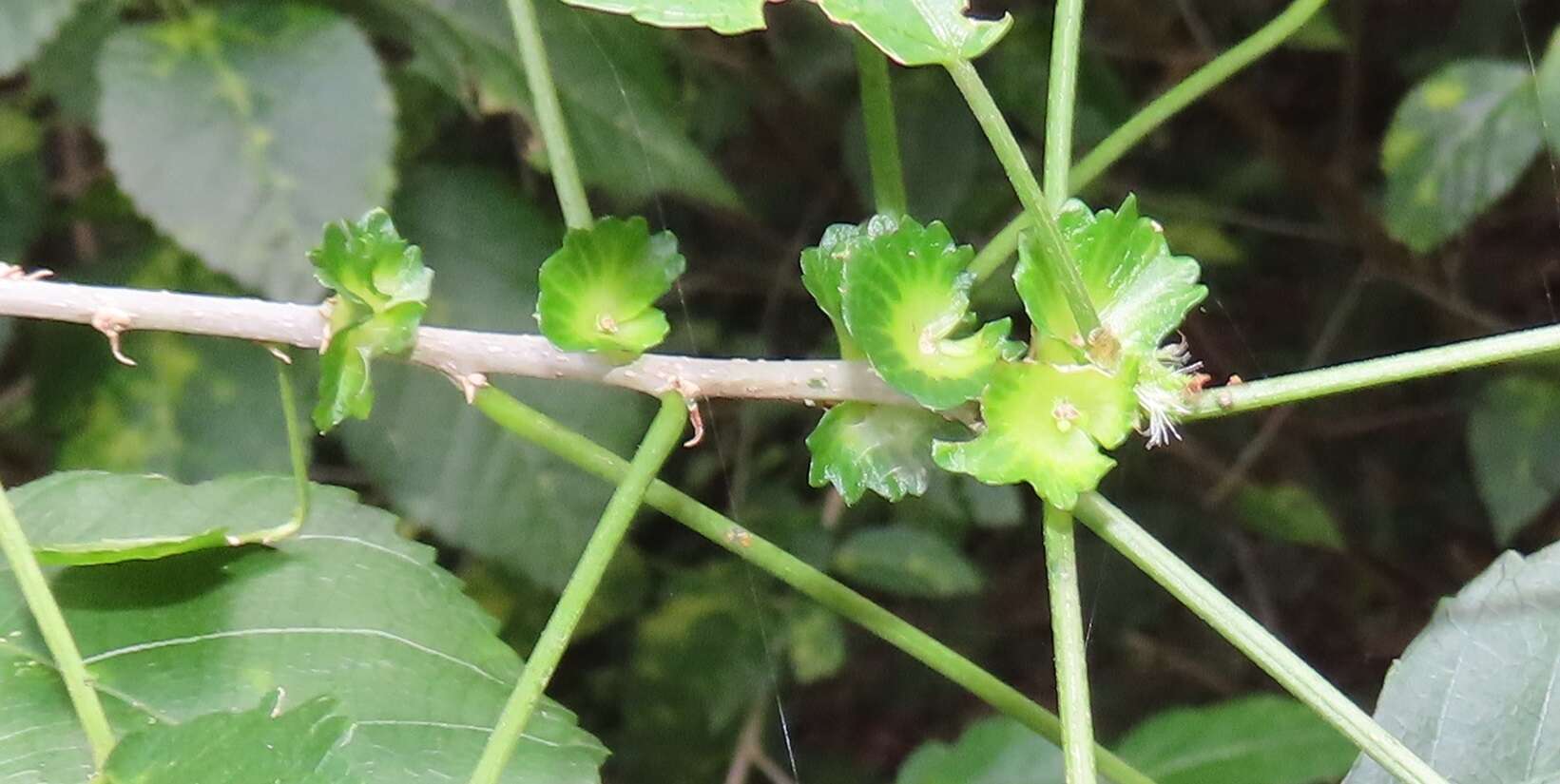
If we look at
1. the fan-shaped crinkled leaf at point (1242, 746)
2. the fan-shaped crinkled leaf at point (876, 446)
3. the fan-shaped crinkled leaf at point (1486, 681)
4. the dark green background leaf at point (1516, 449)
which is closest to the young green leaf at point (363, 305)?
the fan-shaped crinkled leaf at point (876, 446)

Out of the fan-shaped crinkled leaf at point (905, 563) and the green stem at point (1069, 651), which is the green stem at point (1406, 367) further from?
the fan-shaped crinkled leaf at point (905, 563)

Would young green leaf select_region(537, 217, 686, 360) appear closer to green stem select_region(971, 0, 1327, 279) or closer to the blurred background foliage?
green stem select_region(971, 0, 1327, 279)

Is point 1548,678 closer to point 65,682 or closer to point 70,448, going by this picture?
point 65,682

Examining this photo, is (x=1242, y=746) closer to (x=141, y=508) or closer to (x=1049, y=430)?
(x=1049, y=430)

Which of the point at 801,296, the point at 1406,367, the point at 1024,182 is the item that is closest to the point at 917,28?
the point at 1024,182

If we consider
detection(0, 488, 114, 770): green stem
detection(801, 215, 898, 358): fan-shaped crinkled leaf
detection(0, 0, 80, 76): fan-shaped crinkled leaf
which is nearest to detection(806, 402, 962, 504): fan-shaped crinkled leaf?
detection(801, 215, 898, 358): fan-shaped crinkled leaf

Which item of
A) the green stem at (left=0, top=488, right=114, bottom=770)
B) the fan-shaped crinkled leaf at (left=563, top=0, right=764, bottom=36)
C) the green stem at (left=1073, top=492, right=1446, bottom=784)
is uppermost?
the fan-shaped crinkled leaf at (left=563, top=0, right=764, bottom=36)
